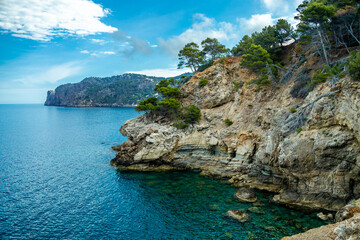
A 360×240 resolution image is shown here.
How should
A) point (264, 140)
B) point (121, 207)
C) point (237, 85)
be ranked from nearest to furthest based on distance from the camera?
point (121, 207) → point (264, 140) → point (237, 85)

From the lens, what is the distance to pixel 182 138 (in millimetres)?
44438

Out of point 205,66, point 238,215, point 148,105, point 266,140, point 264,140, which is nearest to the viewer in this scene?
point 238,215

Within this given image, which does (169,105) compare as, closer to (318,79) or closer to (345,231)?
(318,79)

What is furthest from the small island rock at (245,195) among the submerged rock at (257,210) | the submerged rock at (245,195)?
the submerged rock at (257,210)

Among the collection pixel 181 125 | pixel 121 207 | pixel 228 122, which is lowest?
pixel 121 207

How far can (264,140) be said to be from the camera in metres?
33.7

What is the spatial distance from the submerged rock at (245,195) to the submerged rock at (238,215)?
12.0 feet

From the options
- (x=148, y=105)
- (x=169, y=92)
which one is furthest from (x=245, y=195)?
(x=169, y=92)

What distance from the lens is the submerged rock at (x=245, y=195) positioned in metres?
27.8

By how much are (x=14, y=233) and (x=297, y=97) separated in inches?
1631

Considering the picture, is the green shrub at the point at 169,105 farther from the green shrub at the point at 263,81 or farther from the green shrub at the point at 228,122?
the green shrub at the point at 263,81

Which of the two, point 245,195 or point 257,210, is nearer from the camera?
point 257,210

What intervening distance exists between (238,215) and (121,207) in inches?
594

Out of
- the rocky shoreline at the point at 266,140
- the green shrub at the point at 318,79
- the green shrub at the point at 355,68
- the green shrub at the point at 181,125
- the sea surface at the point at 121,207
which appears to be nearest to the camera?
the green shrub at the point at 355,68
